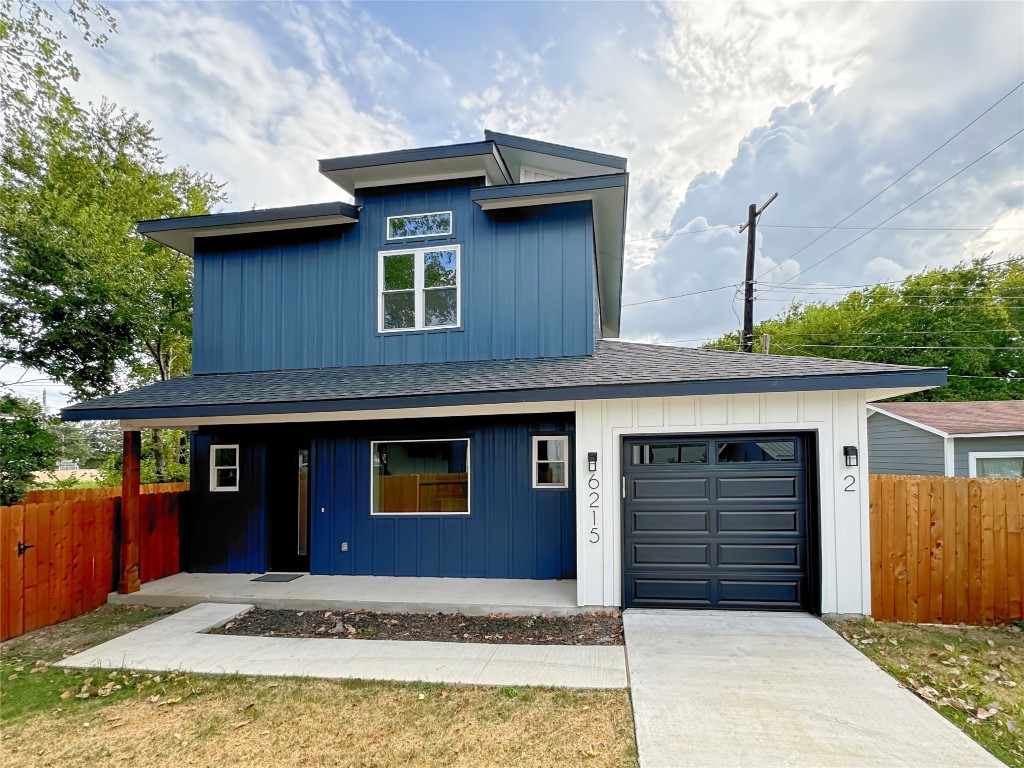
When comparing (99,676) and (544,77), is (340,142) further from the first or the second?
(99,676)

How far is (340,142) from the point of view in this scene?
36.0 ft

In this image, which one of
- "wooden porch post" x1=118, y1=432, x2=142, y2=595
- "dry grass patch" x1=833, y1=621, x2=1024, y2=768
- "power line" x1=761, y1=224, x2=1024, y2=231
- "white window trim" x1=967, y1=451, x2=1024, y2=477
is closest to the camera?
"dry grass patch" x1=833, y1=621, x2=1024, y2=768

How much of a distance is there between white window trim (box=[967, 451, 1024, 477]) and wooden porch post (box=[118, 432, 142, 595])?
15.4 metres

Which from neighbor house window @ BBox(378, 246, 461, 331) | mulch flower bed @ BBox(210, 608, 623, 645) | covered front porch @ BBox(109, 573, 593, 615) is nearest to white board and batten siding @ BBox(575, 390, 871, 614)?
mulch flower bed @ BBox(210, 608, 623, 645)

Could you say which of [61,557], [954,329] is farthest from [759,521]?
[954,329]

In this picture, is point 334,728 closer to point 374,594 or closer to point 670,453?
point 374,594

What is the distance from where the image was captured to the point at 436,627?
538cm

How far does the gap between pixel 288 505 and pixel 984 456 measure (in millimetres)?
13960

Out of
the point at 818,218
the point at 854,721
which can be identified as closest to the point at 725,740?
the point at 854,721

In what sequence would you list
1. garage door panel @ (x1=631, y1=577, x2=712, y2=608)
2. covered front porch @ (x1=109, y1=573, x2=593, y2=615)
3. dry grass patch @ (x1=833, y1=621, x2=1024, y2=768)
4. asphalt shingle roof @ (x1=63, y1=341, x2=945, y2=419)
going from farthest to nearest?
covered front porch @ (x1=109, y1=573, x2=593, y2=615)
garage door panel @ (x1=631, y1=577, x2=712, y2=608)
asphalt shingle roof @ (x1=63, y1=341, x2=945, y2=419)
dry grass patch @ (x1=833, y1=621, x2=1024, y2=768)

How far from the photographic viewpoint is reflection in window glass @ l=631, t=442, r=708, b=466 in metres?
5.65

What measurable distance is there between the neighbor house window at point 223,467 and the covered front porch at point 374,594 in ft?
4.50

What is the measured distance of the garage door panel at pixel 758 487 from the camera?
216 inches

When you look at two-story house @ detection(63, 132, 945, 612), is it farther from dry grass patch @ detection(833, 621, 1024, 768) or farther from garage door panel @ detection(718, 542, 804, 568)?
dry grass patch @ detection(833, 621, 1024, 768)
